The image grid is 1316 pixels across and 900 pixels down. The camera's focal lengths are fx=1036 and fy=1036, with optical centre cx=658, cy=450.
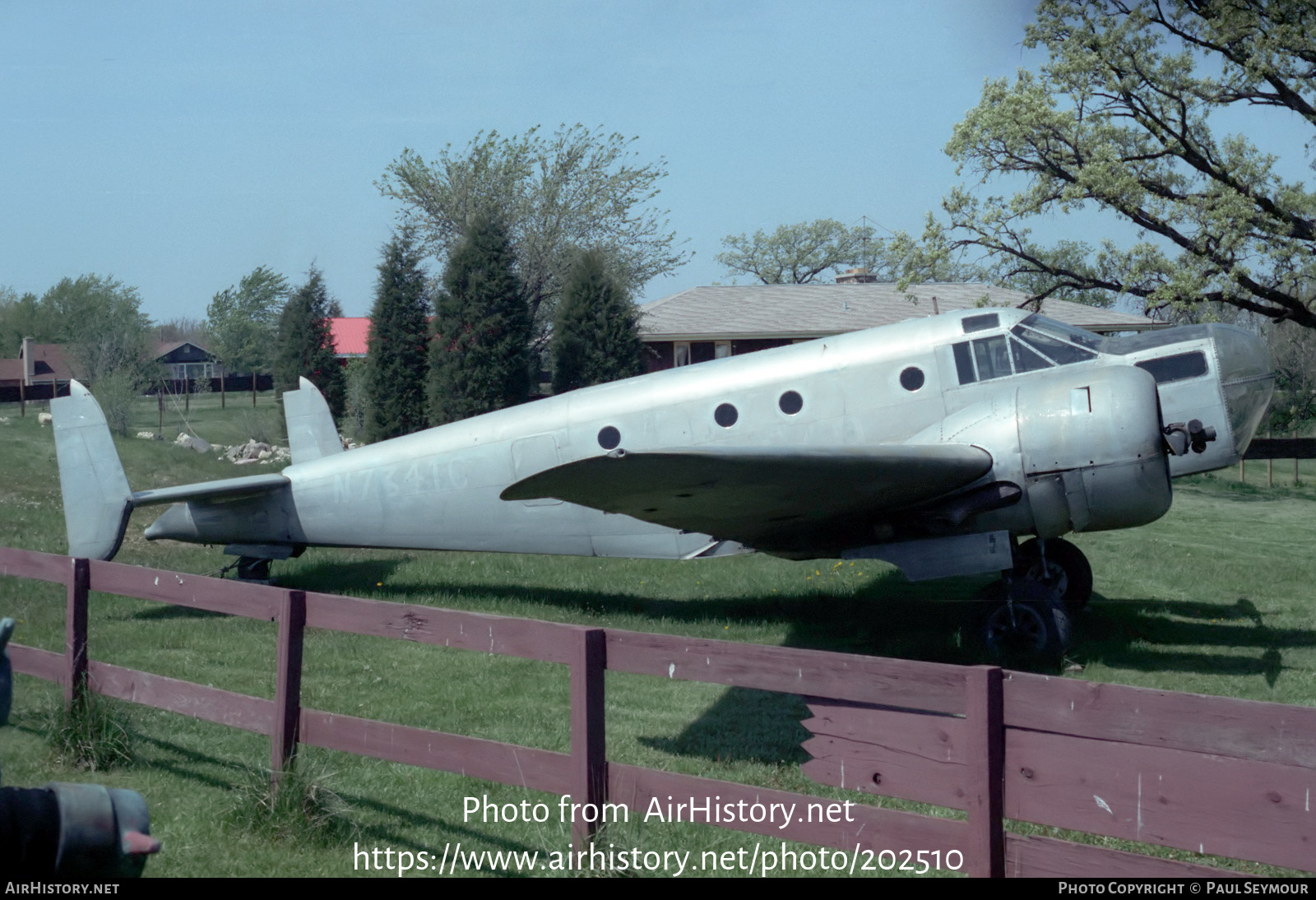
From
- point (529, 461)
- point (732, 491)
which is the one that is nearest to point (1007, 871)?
point (732, 491)

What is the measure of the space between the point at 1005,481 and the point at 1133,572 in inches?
207

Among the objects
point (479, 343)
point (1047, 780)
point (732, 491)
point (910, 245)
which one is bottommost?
point (1047, 780)

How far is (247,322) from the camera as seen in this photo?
332 ft

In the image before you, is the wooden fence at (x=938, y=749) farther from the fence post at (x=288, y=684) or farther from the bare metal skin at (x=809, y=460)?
the bare metal skin at (x=809, y=460)

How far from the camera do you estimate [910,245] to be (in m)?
25.7

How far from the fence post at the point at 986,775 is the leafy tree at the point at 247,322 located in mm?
87596

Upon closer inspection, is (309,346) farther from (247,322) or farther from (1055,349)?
(247,322)

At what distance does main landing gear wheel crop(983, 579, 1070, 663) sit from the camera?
8953mm

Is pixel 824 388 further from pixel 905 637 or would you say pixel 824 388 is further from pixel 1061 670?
pixel 1061 670

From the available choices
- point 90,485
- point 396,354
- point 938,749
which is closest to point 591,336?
point 396,354

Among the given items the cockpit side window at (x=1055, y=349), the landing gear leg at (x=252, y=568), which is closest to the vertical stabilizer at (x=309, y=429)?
the landing gear leg at (x=252, y=568)

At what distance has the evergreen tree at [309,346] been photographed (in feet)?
91.6

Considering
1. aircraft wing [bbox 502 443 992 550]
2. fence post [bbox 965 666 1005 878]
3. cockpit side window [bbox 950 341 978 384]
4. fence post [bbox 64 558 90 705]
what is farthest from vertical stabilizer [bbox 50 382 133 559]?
fence post [bbox 965 666 1005 878]

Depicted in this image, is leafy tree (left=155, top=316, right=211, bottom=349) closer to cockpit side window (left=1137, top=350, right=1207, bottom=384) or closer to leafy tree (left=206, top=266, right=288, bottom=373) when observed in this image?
leafy tree (left=206, top=266, right=288, bottom=373)
